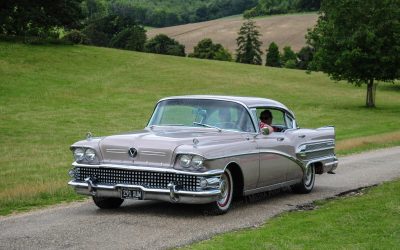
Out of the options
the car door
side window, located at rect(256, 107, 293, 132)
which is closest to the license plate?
the car door

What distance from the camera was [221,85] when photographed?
177 ft

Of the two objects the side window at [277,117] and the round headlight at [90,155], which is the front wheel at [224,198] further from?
the side window at [277,117]

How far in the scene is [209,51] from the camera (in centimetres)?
9538

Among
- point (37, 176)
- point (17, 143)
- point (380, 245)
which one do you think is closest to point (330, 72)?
point (17, 143)

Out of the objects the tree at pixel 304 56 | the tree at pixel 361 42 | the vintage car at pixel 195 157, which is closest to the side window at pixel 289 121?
the vintage car at pixel 195 157

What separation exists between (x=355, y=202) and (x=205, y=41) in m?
87.8

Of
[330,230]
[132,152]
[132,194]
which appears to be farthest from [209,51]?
[330,230]

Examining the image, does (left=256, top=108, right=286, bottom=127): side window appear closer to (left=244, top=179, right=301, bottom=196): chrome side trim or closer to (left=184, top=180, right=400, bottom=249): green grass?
(left=244, top=179, right=301, bottom=196): chrome side trim

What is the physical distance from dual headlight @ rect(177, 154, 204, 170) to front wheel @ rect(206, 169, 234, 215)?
24.4 inches

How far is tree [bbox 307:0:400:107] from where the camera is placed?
4662 cm

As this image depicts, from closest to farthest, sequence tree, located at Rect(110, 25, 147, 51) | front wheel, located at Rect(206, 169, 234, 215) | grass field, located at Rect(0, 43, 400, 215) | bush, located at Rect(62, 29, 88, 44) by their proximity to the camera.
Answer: front wheel, located at Rect(206, 169, 234, 215) → grass field, located at Rect(0, 43, 400, 215) → bush, located at Rect(62, 29, 88, 44) → tree, located at Rect(110, 25, 147, 51)

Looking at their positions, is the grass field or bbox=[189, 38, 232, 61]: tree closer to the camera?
the grass field

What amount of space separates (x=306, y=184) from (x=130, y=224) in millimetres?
4405

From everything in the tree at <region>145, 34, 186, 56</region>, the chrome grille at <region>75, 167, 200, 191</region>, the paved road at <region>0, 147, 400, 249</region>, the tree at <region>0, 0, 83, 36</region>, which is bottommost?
the paved road at <region>0, 147, 400, 249</region>
